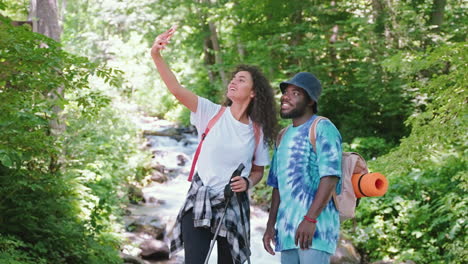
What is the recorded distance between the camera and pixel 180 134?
69.3 ft

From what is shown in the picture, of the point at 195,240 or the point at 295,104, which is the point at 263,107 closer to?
the point at 295,104

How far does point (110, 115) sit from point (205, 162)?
8906 mm

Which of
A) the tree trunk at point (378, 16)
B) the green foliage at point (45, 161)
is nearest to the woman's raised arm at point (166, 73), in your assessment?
the green foliage at point (45, 161)

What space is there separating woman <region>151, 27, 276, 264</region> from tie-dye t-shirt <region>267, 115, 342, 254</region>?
0.31 meters

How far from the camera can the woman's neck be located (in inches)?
125

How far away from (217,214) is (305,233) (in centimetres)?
67

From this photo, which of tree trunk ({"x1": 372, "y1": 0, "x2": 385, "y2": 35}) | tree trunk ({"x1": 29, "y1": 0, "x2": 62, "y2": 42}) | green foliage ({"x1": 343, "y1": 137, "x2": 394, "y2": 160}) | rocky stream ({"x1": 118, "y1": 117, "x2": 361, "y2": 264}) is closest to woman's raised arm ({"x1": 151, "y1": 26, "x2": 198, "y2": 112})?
rocky stream ({"x1": 118, "y1": 117, "x2": 361, "y2": 264})

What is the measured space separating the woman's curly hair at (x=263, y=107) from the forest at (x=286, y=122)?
26 cm

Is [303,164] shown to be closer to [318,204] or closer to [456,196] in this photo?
[318,204]

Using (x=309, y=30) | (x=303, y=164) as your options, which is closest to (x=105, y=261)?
(x=303, y=164)

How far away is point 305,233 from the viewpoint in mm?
2566

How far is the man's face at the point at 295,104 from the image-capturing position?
2811 millimetres

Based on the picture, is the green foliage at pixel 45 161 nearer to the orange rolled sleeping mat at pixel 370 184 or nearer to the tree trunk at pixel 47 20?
the tree trunk at pixel 47 20

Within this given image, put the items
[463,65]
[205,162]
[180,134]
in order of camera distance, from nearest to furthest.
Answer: [205,162]
[463,65]
[180,134]
